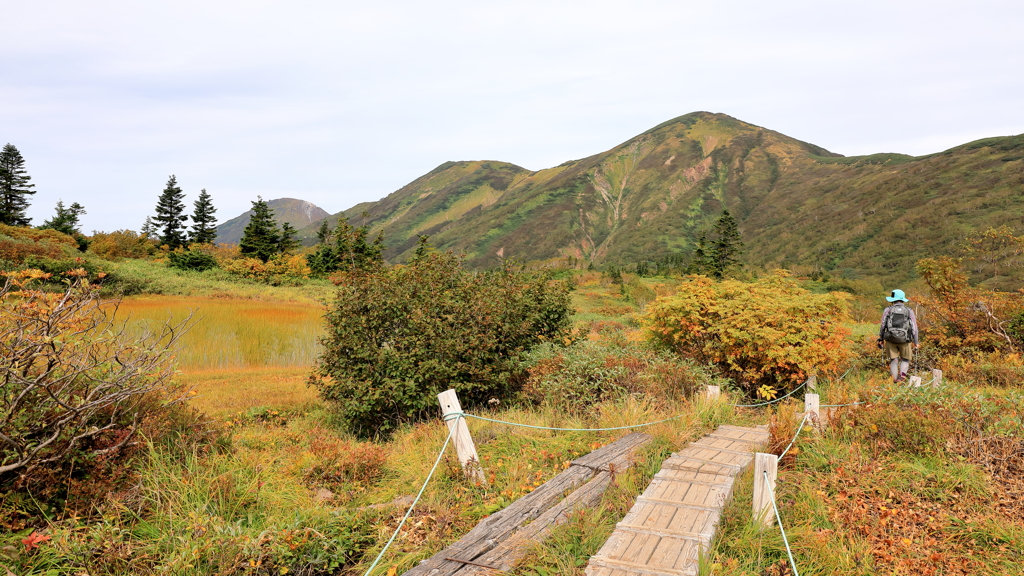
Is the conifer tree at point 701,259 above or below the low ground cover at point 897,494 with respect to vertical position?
above

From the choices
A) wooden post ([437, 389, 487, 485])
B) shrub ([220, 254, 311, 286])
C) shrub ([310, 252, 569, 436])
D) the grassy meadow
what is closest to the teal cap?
Result: the grassy meadow

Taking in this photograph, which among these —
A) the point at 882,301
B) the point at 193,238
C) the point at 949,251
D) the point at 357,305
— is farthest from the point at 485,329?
the point at 949,251

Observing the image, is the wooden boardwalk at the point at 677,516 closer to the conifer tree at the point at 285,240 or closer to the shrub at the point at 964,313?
the shrub at the point at 964,313

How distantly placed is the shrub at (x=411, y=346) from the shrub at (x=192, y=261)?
3521cm

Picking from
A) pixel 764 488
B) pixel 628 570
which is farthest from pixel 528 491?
pixel 764 488

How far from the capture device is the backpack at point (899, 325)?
9477mm

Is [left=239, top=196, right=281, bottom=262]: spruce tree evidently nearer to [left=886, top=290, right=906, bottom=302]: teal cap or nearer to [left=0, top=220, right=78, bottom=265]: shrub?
[left=0, top=220, right=78, bottom=265]: shrub

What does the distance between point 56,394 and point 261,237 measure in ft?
146

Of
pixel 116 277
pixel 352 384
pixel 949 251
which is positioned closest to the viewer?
pixel 352 384

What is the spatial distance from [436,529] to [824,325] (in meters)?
8.93

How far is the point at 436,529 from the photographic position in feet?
14.7

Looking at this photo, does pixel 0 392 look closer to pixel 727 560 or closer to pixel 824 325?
pixel 727 560

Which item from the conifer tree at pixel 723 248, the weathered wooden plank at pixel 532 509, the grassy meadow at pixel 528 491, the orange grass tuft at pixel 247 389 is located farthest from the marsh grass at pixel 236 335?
the conifer tree at pixel 723 248

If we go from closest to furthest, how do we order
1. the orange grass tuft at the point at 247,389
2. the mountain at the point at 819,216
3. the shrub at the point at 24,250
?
1. the orange grass tuft at the point at 247,389
2. the shrub at the point at 24,250
3. the mountain at the point at 819,216
